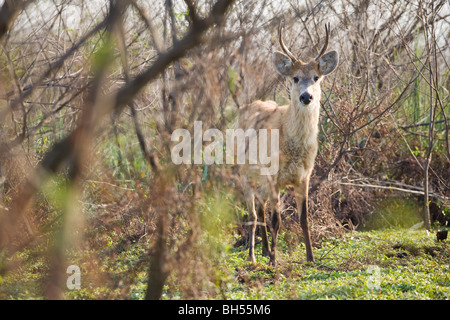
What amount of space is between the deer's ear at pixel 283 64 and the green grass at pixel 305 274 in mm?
2267

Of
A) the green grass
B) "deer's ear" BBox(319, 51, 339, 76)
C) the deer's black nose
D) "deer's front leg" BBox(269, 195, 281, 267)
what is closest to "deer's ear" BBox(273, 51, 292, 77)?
"deer's ear" BBox(319, 51, 339, 76)

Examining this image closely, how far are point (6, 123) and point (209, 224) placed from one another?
2650 millimetres

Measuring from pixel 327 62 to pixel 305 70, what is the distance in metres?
0.37

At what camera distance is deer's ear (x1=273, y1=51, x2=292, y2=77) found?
7633 millimetres

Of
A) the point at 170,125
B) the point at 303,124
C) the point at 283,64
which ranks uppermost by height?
the point at 283,64

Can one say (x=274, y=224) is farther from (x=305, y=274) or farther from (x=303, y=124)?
(x=303, y=124)

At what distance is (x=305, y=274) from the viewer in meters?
6.39

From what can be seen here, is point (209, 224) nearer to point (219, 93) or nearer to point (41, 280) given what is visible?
point (219, 93)

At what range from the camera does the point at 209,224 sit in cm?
419

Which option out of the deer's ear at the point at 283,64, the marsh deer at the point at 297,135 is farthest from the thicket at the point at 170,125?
the marsh deer at the point at 297,135

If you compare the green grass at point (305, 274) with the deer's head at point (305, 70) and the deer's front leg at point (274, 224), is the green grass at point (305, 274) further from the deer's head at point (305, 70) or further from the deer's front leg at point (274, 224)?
the deer's head at point (305, 70)

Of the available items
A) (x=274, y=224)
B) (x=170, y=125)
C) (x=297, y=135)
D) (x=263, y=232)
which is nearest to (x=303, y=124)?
(x=297, y=135)

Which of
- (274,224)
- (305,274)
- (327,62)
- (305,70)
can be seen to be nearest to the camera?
Answer: (305,274)
